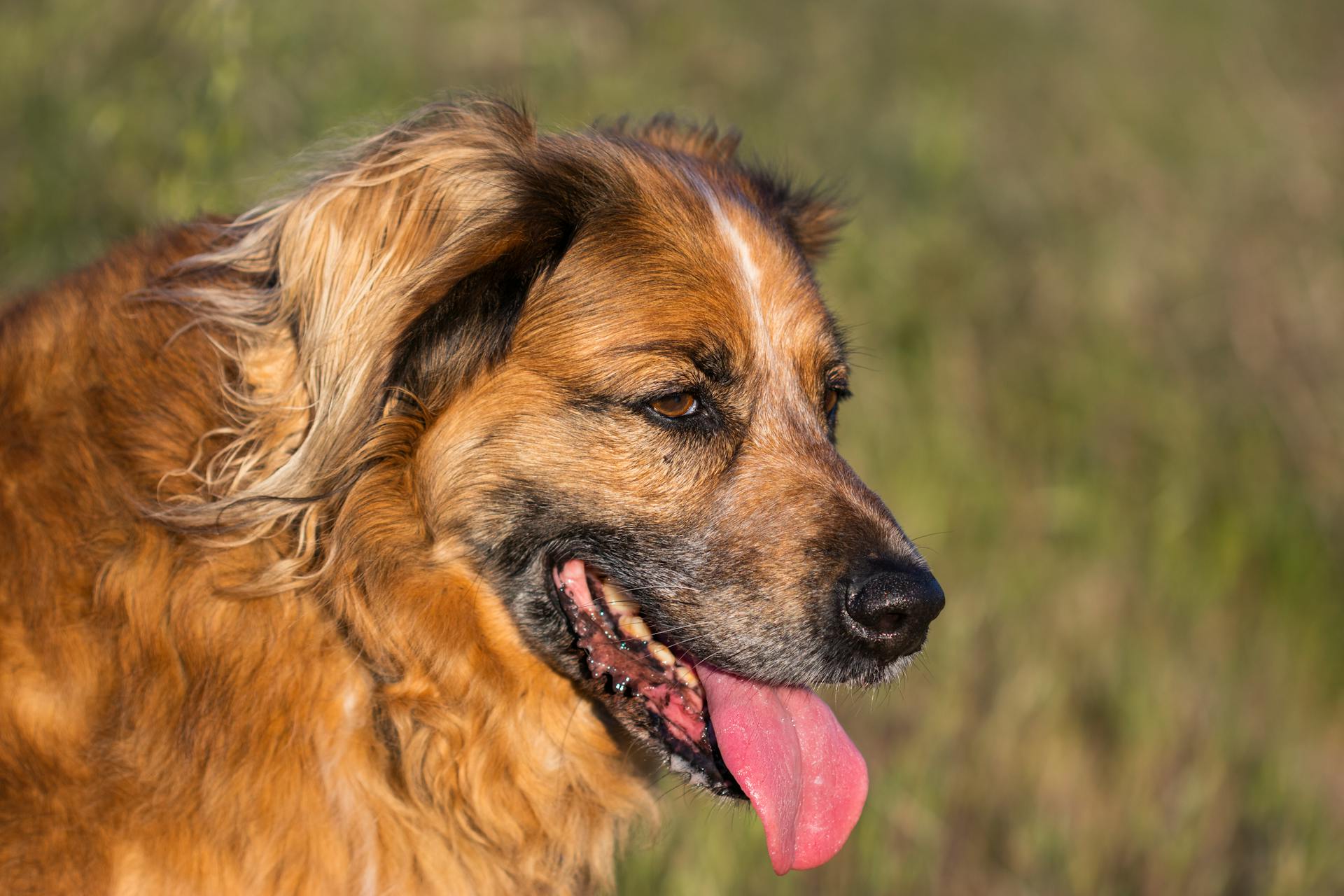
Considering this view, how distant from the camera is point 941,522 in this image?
18.9ft

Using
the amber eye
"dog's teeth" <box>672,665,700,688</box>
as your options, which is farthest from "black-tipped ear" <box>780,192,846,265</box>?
"dog's teeth" <box>672,665,700,688</box>

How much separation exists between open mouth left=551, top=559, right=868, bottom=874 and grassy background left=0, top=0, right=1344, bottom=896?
47 centimetres

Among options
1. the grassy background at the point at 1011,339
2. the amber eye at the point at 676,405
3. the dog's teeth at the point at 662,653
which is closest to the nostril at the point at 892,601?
the dog's teeth at the point at 662,653

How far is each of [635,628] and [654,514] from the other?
0.26 meters

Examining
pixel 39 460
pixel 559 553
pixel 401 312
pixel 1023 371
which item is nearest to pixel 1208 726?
pixel 1023 371

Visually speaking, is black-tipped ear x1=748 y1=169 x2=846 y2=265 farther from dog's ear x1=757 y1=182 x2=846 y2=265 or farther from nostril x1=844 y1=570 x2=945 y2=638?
nostril x1=844 y1=570 x2=945 y2=638

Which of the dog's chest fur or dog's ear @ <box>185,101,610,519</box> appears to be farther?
dog's ear @ <box>185,101,610,519</box>

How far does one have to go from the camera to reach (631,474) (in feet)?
8.34

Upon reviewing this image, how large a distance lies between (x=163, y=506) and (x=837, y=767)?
1.49 m

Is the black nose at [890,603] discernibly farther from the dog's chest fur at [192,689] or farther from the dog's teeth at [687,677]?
the dog's chest fur at [192,689]

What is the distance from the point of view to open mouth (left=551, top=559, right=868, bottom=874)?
101 inches

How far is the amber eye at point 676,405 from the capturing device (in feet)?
8.44

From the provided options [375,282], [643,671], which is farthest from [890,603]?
[375,282]

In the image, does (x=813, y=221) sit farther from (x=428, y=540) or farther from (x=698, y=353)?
(x=428, y=540)
